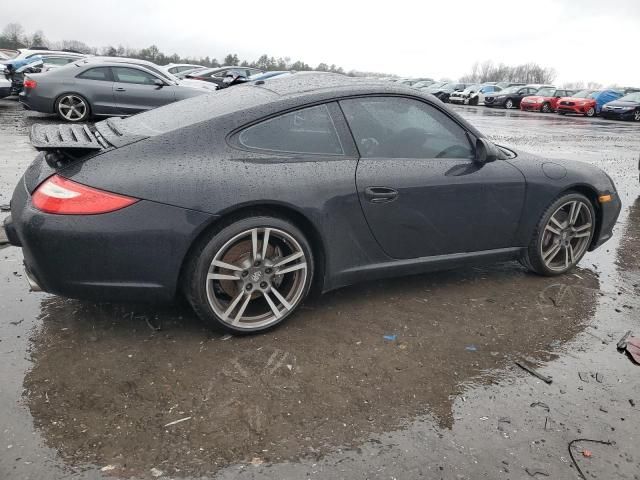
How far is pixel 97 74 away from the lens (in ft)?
37.0

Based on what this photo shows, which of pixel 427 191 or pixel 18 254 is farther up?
pixel 427 191

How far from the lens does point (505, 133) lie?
626 inches

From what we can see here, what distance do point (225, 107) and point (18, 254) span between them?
2177mm

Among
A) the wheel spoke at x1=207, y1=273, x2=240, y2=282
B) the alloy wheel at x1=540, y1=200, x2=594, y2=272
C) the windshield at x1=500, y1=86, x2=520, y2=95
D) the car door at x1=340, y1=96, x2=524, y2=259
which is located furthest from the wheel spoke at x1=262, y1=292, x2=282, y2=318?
the windshield at x1=500, y1=86, x2=520, y2=95

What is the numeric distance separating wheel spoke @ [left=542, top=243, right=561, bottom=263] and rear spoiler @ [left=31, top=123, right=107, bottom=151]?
323 centimetres

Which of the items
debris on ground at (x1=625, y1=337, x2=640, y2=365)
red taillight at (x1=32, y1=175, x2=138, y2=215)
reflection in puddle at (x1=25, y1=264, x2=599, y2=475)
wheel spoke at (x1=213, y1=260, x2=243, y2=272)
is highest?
red taillight at (x1=32, y1=175, x2=138, y2=215)

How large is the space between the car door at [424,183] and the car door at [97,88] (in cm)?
954

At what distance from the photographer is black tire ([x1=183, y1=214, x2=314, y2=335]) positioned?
2.86m

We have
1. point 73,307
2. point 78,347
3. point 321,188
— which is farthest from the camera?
point 73,307

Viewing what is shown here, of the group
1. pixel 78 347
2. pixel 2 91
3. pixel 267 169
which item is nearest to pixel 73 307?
pixel 78 347

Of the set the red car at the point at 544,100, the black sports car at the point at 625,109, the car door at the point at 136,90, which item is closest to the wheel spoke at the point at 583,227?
the car door at the point at 136,90

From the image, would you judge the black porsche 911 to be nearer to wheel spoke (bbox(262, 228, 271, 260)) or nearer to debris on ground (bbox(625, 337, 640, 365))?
wheel spoke (bbox(262, 228, 271, 260))

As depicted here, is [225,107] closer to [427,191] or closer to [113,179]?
[113,179]

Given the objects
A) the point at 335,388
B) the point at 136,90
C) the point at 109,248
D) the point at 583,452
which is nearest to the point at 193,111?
the point at 109,248
